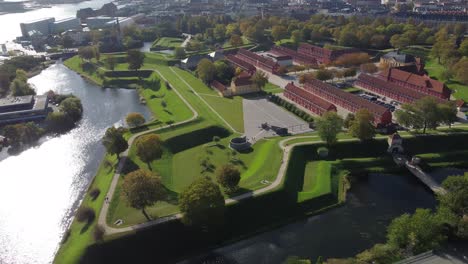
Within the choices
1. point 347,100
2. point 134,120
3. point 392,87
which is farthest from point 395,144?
point 134,120

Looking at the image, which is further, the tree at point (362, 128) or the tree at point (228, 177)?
the tree at point (362, 128)

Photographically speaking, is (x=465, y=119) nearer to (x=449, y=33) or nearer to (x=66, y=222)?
(x=66, y=222)

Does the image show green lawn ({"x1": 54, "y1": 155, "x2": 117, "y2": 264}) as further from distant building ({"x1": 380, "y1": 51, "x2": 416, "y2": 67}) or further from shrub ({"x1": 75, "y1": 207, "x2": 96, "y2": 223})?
distant building ({"x1": 380, "y1": 51, "x2": 416, "y2": 67})

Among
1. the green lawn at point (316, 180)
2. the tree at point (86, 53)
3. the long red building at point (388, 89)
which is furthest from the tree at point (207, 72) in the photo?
the tree at point (86, 53)

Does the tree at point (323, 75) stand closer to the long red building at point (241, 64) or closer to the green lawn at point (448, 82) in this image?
the long red building at point (241, 64)

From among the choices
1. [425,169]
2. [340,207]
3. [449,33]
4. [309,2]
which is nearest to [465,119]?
[425,169]

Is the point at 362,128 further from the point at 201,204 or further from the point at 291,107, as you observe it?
the point at 201,204
